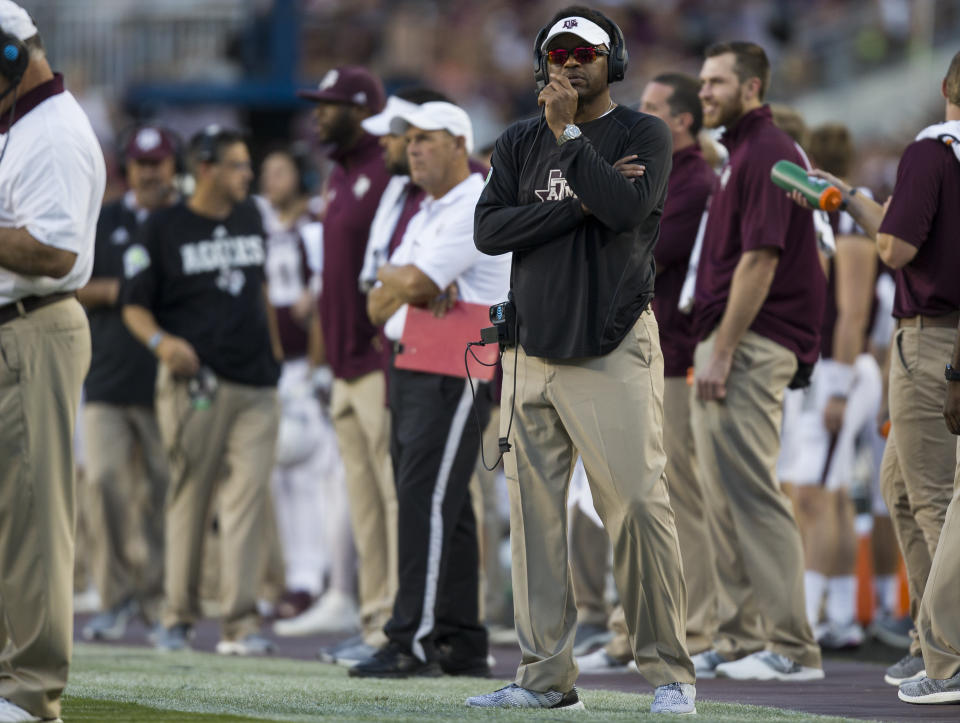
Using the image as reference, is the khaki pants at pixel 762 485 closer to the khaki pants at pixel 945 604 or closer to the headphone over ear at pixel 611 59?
the khaki pants at pixel 945 604

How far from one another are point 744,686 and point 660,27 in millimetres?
17535

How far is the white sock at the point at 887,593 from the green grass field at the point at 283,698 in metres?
3.72

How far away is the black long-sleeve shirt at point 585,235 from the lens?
5398mm

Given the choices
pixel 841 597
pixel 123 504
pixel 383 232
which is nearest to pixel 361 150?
pixel 383 232

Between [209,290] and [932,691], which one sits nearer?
[932,691]

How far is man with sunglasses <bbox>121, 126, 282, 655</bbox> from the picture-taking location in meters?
8.85

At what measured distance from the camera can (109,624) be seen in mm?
9812

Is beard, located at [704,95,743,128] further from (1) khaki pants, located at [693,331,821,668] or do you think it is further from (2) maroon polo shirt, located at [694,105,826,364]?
(1) khaki pants, located at [693,331,821,668]

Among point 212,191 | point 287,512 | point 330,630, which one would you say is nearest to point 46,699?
point 212,191

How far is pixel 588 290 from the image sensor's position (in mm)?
5531

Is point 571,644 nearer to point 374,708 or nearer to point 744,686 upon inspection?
point 374,708

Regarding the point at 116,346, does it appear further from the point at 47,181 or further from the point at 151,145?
the point at 47,181

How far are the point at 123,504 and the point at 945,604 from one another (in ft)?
18.4

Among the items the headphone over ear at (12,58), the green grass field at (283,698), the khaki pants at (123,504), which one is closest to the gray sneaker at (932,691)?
the green grass field at (283,698)
